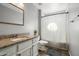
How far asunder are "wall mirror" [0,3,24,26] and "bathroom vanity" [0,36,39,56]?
319 millimetres

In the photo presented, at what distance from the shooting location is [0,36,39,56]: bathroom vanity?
44.3 inches

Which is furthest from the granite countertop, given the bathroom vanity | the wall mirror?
the wall mirror

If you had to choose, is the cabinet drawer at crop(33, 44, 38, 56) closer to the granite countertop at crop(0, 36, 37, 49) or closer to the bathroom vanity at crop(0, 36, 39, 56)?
the bathroom vanity at crop(0, 36, 39, 56)

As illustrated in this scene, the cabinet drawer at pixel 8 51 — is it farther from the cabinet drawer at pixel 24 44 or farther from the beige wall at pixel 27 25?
the beige wall at pixel 27 25

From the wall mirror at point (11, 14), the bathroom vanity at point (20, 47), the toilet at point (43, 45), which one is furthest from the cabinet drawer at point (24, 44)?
the wall mirror at point (11, 14)

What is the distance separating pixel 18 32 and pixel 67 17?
0.79 meters

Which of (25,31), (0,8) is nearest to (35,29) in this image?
(25,31)

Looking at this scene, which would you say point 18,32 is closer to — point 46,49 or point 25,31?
point 25,31

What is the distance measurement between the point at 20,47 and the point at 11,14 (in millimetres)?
558

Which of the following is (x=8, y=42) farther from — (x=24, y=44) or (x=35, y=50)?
(x=35, y=50)

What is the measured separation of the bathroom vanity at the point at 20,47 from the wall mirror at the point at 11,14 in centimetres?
32

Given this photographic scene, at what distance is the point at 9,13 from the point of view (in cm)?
150

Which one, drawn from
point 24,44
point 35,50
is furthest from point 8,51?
point 35,50

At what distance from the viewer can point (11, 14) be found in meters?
1.50
